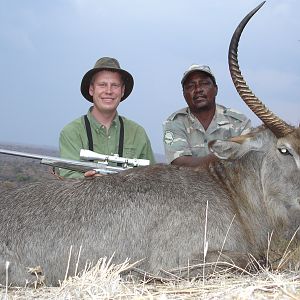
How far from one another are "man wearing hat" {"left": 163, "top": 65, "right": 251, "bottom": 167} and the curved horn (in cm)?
311

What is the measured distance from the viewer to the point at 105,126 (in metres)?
9.26

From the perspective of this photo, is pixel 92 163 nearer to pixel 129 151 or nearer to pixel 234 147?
pixel 129 151

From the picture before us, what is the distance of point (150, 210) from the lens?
5746 millimetres

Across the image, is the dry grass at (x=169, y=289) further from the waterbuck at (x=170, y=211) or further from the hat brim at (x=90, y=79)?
the hat brim at (x=90, y=79)

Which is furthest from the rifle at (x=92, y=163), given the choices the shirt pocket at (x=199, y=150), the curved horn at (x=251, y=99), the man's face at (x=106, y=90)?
the curved horn at (x=251, y=99)

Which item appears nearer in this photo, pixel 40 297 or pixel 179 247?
pixel 40 297

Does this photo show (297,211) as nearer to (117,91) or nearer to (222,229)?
(222,229)

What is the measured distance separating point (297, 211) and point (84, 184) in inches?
90.5

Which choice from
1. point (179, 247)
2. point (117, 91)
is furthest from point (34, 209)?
point (117, 91)

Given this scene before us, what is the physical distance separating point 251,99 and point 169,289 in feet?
8.06

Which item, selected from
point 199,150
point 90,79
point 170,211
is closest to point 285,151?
point 170,211

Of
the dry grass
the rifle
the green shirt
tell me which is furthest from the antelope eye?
the green shirt

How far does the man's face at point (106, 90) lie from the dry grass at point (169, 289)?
419 centimetres

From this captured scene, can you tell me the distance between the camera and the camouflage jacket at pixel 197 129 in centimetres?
941
